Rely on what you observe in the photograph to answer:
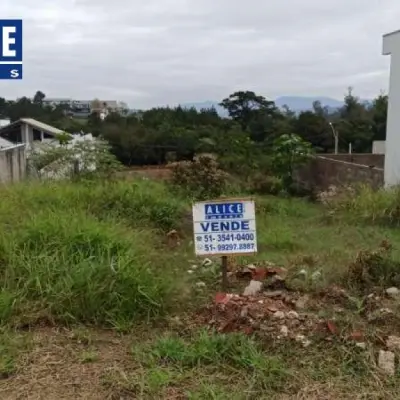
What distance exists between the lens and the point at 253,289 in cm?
383

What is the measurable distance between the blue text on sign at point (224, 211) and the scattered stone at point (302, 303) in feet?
2.42

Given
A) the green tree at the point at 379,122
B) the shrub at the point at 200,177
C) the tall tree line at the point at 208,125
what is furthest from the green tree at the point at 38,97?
the shrub at the point at 200,177

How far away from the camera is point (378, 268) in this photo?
13.1 ft

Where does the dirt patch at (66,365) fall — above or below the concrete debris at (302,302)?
below

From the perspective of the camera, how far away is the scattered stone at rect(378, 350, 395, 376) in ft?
9.00

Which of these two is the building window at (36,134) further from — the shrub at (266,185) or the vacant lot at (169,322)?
the vacant lot at (169,322)

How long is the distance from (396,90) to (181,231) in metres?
6.94

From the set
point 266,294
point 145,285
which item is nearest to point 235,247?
point 266,294

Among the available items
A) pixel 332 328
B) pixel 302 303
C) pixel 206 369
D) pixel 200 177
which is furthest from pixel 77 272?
pixel 200 177

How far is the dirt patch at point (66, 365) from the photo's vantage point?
8.76 ft

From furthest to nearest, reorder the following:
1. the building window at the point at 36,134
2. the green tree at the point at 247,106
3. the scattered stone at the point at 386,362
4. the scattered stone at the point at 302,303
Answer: the green tree at the point at 247,106 → the building window at the point at 36,134 → the scattered stone at the point at 302,303 → the scattered stone at the point at 386,362

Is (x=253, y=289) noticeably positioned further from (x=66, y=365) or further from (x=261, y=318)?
(x=66, y=365)

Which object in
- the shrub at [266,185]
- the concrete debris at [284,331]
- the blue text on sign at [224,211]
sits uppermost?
the blue text on sign at [224,211]

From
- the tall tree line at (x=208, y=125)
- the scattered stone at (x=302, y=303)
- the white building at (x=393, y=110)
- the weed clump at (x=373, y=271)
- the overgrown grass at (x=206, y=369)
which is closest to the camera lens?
the overgrown grass at (x=206, y=369)
